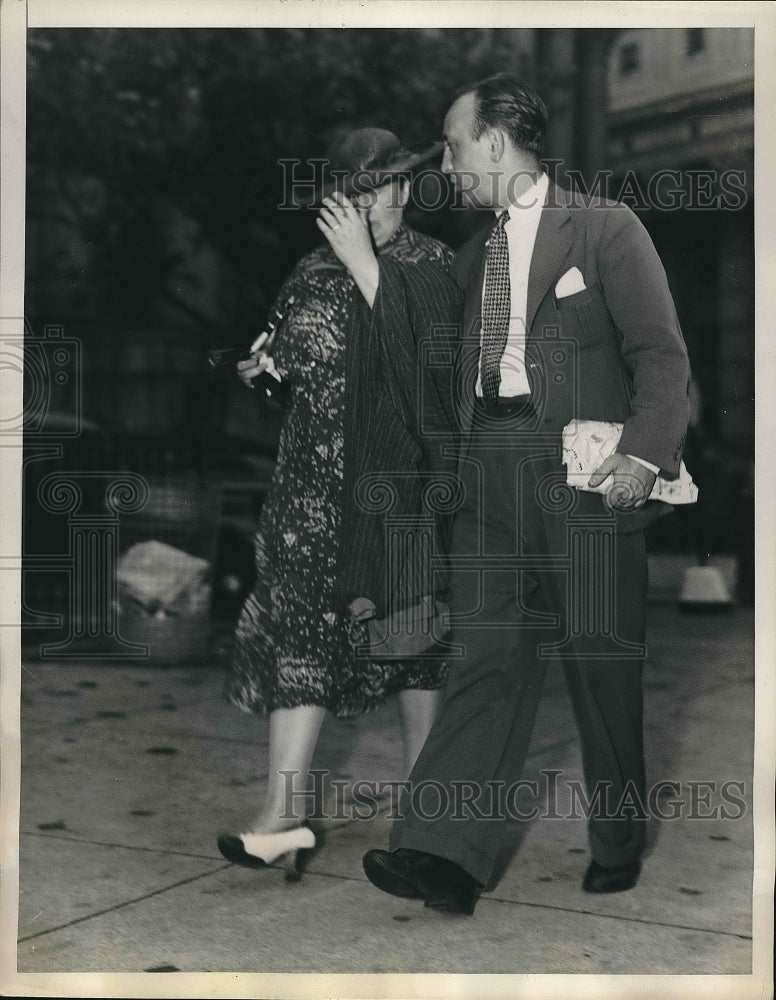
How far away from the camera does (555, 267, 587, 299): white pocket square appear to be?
12.1 feet

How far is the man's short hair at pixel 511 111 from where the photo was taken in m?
3.71

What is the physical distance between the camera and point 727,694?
6.57 m

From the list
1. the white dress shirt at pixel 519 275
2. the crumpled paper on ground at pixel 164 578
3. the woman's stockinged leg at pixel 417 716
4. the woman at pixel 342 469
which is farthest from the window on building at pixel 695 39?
the crumpled paper on ground at pixel 164 578

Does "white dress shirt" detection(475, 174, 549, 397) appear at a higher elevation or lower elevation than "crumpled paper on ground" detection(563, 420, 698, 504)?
higher

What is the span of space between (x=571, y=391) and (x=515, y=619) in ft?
2.11

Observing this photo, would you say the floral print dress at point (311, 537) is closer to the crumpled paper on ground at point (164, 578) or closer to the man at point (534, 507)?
the man at point (534, 507)

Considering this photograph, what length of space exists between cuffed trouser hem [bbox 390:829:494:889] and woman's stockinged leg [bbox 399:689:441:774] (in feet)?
0.94

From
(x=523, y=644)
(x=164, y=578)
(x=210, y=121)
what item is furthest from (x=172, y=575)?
(x=523, y=644)

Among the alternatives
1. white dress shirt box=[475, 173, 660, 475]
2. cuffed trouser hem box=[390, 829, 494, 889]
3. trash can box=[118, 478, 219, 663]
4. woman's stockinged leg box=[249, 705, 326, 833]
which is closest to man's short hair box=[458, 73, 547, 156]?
white dress shirt box=[475, 173, 660, 475]

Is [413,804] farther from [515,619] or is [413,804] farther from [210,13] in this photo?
[210,13]


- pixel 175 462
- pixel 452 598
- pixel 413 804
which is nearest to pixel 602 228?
pixel 452 598

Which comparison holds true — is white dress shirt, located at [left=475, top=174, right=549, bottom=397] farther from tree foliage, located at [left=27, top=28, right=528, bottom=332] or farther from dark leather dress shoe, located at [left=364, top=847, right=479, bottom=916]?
dark leather dress shoe, located at [left=364, top=847, right=479, bottom=916]

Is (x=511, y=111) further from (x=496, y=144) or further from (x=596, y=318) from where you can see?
(x=596, y=318)

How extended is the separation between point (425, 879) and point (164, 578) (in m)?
3.20
